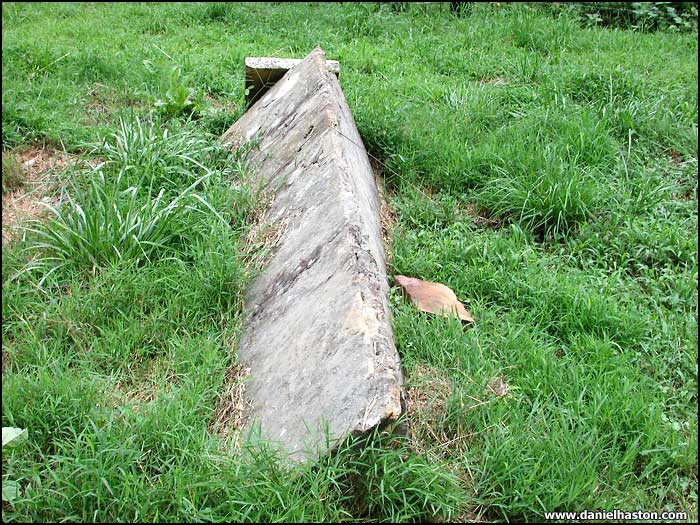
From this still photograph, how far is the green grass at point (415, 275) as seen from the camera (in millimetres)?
2561

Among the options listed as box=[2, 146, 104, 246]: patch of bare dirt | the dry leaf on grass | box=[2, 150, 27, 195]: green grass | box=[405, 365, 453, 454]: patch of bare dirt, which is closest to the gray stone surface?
the dry leaf on grass

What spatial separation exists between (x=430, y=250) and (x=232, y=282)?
1138 mm

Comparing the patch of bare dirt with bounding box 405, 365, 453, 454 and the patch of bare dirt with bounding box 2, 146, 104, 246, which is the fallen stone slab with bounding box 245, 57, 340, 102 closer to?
the patch of bare dirt with bounding box 2, 146, 104, 246

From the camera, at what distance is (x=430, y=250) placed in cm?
401

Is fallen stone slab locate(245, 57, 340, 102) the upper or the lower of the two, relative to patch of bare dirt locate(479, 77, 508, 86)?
upper

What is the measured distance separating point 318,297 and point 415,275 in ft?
2.93

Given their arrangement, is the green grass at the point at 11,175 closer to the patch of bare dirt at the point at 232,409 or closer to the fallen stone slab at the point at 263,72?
the fallen stone slab at the point at 263,72

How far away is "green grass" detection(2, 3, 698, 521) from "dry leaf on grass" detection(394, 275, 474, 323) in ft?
0.30

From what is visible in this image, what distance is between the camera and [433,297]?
11.5 ft

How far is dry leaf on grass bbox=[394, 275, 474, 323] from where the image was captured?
343 cm

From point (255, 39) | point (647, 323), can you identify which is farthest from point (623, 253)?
point (255, 39)

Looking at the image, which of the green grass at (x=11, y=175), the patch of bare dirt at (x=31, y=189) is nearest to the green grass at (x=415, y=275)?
the patch of bare dirt at (x=31, y=189)

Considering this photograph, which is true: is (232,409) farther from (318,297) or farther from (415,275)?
(415,275)

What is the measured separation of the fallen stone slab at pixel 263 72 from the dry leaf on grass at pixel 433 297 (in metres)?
2.09
